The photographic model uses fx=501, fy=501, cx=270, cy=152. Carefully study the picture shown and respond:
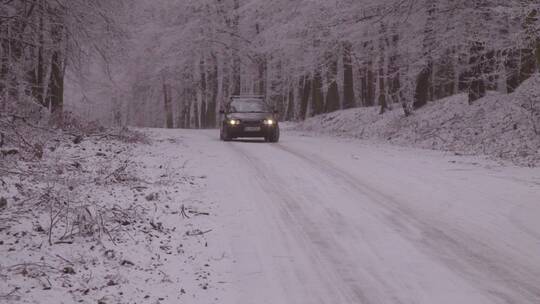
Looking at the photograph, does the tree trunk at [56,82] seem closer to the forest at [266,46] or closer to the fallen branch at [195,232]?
the forest at [266,46]

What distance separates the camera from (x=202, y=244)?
581 centimetres

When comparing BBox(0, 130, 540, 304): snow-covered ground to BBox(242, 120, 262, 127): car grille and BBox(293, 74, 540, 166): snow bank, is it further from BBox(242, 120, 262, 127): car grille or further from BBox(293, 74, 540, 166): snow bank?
BBox(242, 120, 262, 127): car grille

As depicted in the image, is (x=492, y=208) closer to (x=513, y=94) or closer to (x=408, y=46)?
(x=513, y=94)

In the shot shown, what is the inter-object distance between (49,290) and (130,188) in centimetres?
392

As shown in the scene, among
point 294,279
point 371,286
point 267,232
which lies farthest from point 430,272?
point 267,232

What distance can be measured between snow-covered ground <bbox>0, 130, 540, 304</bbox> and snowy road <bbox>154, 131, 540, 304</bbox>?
0.07 ft

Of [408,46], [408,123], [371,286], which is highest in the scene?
[408,46]

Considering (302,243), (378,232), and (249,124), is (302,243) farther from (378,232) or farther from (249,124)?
(249,124)

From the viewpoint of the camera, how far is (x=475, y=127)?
54.1 feet

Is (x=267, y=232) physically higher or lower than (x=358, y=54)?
lower

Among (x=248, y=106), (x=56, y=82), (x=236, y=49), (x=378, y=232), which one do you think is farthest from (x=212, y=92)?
(x=378, y=232)

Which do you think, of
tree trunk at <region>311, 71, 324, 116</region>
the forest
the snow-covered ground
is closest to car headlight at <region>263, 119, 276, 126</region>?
the forest

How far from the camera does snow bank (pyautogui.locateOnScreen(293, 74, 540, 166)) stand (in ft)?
45.3

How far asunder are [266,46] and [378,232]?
2576cm
